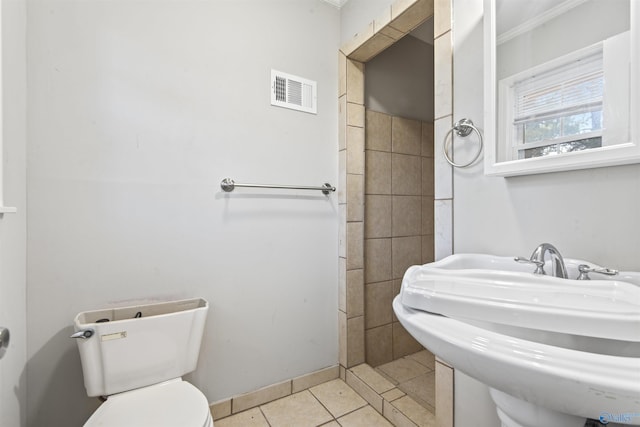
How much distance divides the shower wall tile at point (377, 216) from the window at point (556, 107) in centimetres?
101

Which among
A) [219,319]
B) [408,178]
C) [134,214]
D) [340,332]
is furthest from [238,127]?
[340,332]

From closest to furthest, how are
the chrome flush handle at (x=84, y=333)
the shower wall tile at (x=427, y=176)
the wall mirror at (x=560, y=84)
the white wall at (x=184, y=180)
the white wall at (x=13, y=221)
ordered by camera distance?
the wall mirror at (x=560, y=84)
the white wall at (x=13, y=221)
the chrome flush handle at (x=84, y=333)
the white wall at (x=184, y=180)
the shower wall tile at (x=427, y=176)

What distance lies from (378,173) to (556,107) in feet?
3.67

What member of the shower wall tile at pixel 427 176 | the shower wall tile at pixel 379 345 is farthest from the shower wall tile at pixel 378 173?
the shower wall tile at pixel 379 345

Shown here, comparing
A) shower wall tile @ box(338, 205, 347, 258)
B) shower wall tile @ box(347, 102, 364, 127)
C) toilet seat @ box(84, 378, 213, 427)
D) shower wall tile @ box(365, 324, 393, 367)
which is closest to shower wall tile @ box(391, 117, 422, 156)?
shower wall tile @ box(347, 102, 364, 127)

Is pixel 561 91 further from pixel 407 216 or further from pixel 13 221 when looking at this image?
pixel 13 221

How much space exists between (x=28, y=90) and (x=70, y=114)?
13 centimetres

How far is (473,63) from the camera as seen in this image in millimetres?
1044

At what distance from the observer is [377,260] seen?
1896 millimetres

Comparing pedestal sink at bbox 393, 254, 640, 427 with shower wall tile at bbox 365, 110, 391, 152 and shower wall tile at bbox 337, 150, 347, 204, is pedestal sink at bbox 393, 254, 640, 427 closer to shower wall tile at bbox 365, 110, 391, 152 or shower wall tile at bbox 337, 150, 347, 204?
shower wall tile at bbox 337, 150, 347, 204

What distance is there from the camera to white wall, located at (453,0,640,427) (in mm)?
737

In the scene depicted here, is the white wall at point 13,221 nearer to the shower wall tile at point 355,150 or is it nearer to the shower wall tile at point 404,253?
the shower wall tile at point 355,150

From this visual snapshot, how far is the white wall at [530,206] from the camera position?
2.42ft

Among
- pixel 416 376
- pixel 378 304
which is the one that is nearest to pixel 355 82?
pixel 378 304
